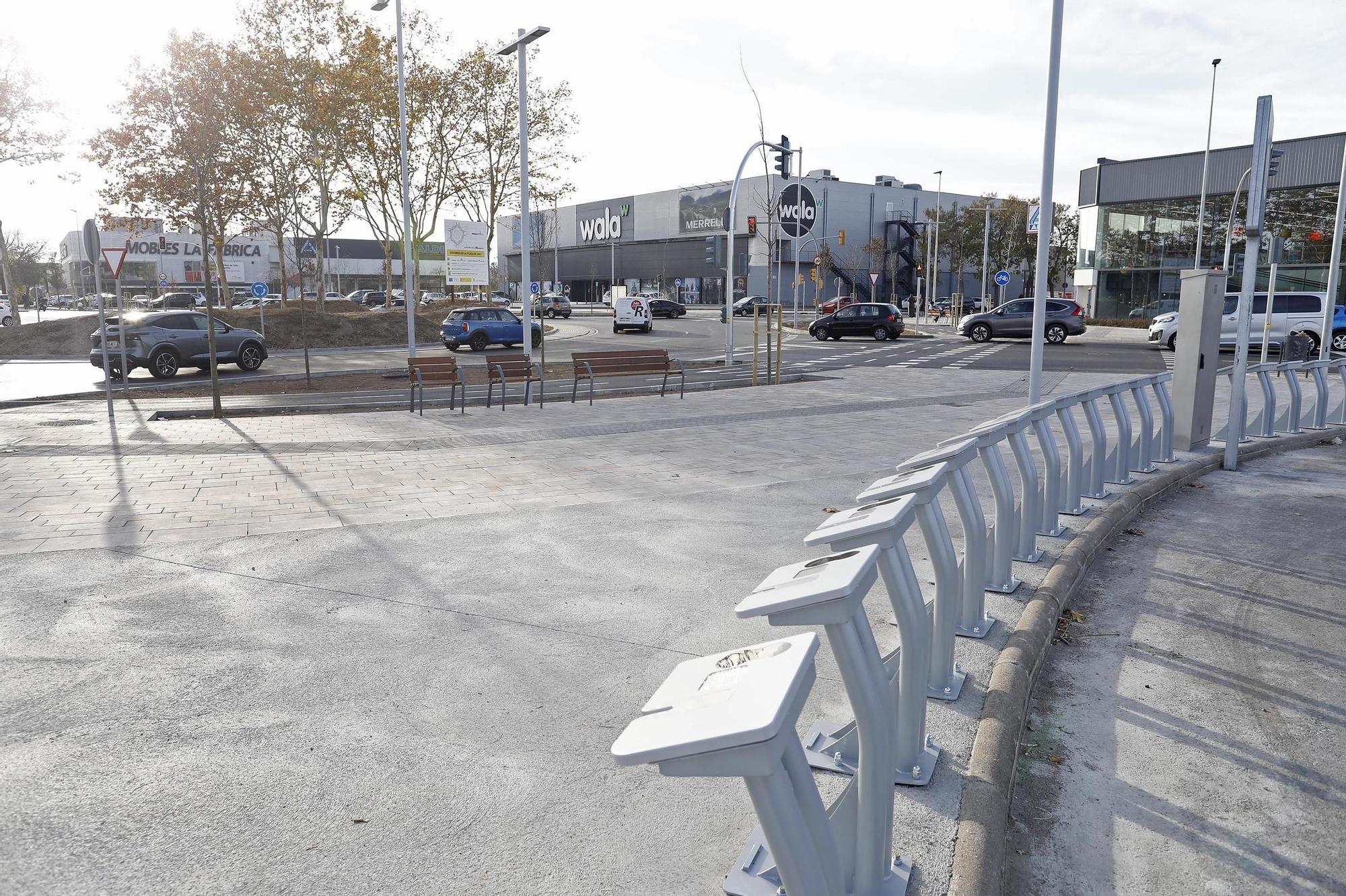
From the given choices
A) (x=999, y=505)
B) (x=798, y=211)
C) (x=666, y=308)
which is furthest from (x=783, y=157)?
(x=798, y=211)

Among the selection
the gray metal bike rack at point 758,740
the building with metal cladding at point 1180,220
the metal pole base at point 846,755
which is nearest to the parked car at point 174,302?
the building with metal cladding at point 1180,220

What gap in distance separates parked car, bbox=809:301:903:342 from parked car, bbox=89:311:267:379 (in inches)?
941

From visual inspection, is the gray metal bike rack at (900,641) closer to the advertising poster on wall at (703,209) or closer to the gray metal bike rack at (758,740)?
the gray metal bike rack at (758,740)

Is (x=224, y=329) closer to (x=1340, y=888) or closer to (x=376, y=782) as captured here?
(x=376, y=782)

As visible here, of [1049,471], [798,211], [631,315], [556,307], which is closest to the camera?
[1049,471]

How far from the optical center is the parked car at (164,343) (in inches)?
794

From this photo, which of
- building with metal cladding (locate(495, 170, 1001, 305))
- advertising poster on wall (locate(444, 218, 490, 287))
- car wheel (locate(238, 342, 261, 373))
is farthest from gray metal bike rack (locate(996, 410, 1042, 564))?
building with metal cladding (locate(495, 170, 1001, 305))

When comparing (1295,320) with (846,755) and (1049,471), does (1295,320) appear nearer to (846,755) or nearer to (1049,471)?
(1049,471)

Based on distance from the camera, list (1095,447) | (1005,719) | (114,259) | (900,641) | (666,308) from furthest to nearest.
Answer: (666,308) < (114,259) < (1095,447) < (1005,719) < (900,641)

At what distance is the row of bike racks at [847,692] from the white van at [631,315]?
3862cm

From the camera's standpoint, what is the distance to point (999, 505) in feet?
16.1

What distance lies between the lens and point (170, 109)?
50.3 feet

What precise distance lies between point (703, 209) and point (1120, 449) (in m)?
71.9

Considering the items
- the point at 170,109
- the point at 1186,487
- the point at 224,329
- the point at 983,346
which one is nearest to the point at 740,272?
the point at 983,346
